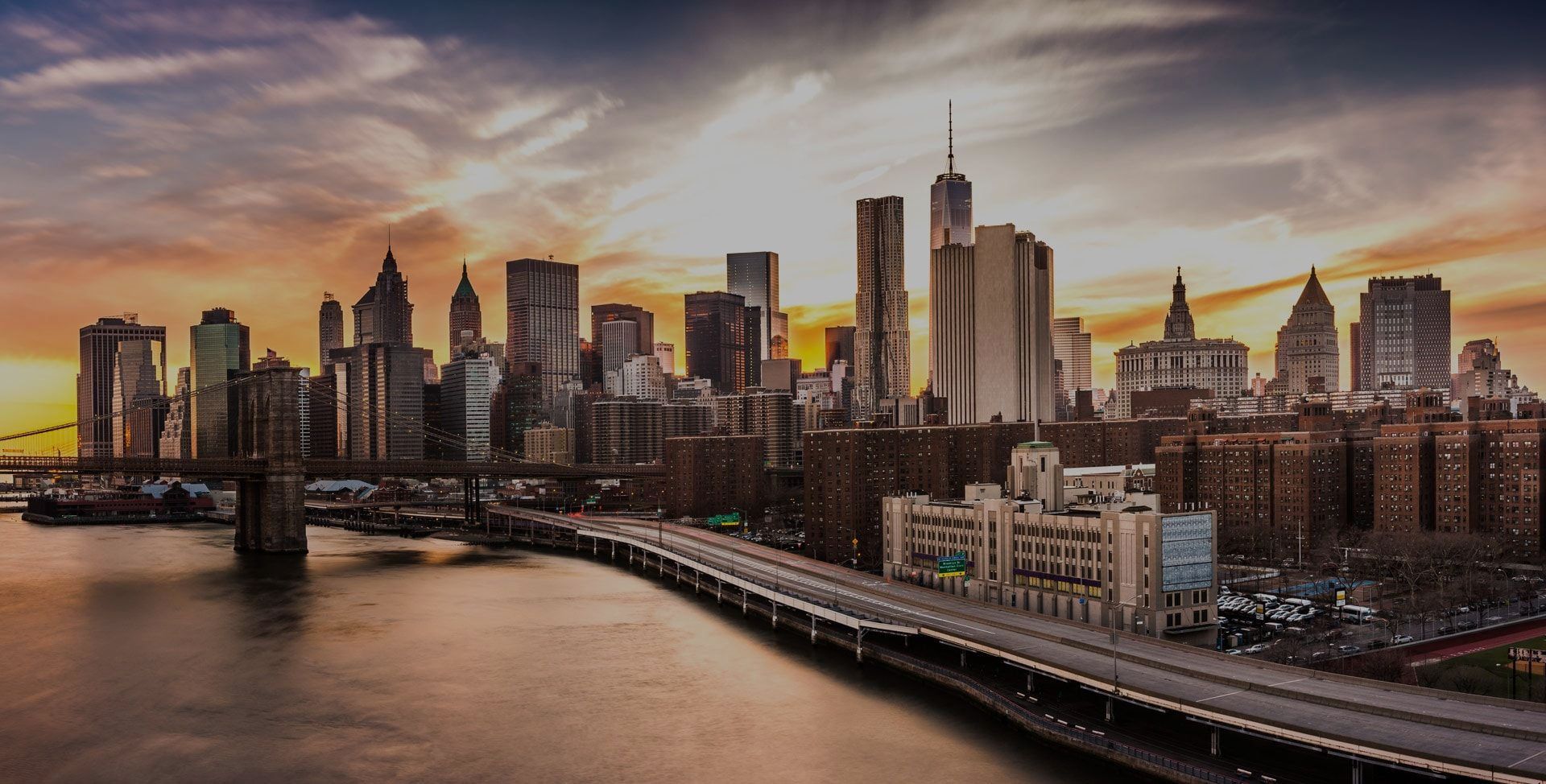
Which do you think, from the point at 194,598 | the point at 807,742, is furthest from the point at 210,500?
the point at 807,742

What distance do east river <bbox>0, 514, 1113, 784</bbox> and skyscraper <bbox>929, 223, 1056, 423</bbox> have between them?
122 metres

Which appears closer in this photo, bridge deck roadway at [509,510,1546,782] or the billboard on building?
bridge deck roadway at [509,510,1546,782]

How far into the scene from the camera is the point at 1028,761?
35500 mm

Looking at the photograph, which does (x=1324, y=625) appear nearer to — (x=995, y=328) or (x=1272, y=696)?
(x=1272, y=696)

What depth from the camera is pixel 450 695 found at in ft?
148

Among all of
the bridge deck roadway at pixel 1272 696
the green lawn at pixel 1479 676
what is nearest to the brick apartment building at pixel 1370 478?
the green lawn at pixel 1479 676

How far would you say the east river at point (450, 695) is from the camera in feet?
118

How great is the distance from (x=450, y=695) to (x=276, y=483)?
63203 millimetres

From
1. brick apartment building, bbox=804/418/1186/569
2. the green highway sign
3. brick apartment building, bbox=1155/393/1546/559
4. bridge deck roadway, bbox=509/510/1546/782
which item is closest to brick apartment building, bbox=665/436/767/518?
brick apartment building, bbox=804/418/1186/569

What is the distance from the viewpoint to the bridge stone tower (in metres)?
99.1

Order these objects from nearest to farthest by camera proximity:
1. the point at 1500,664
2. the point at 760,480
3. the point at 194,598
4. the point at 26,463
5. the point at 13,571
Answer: the point at 1500,664
the point at 194,598
the point at 13,571
the point at 26,463
the point at 760,480

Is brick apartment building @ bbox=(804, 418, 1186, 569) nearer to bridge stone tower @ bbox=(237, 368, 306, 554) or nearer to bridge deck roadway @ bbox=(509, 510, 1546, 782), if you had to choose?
bridge deck roadway @ bbox=(509, 510, 1546, 782)

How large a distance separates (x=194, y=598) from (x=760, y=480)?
3008 inches

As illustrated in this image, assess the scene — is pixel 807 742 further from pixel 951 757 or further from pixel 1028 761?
pixel 1028 761
